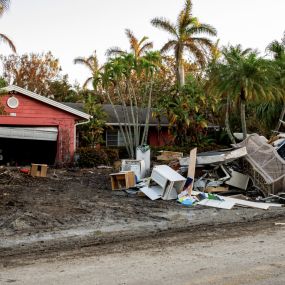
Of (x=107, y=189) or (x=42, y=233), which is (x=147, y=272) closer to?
(x=42, y=233)

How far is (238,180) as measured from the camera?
1409 centimetres

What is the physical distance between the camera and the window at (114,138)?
28.8 metres

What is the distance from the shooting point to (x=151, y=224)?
9.54m

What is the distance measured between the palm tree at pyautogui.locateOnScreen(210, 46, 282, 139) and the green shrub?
20.8 ft

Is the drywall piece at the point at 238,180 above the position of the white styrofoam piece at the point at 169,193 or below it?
above

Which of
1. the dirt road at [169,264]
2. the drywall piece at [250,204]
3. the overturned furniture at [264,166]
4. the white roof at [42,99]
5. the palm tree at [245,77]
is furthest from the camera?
the white roof at [42,99]

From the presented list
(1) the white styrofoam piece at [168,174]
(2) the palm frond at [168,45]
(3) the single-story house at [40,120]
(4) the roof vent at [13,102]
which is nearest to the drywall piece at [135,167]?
(1) the white styrofoam piece at [168,174]

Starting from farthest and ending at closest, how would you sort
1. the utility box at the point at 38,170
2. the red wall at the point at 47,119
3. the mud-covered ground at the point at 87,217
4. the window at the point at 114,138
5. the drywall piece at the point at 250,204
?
1. the window at the point at 114,138
2. the red wall at the point at 47,119
3. the utility box at the point at 38,170
4. the drywall piece at the point at 250,204
5. the mud-covered ground at the point at 87,217

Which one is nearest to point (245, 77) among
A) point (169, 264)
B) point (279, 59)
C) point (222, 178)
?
point (279, 59)

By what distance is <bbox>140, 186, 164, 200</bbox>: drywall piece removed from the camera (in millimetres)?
12820

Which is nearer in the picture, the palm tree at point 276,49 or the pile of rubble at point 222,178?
the pile of rubble at point 222,178

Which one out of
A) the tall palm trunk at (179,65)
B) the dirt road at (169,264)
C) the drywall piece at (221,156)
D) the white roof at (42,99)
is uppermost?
the tall palm trunk at (179,65)

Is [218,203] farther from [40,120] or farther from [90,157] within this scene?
[40,120]

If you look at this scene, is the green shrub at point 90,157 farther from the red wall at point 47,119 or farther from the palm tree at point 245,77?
the palm tree at point 245,77
